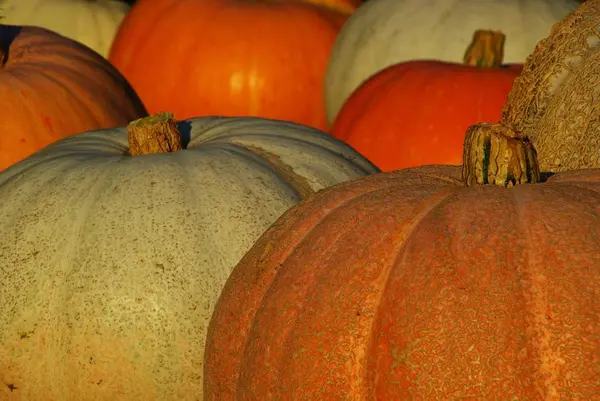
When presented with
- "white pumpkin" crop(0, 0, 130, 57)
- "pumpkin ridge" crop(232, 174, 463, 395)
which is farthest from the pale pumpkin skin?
"white pumpkin" crop(0, 0, 130, 57)

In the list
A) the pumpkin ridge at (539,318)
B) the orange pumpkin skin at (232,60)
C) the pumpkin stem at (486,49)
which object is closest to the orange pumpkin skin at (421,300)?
the pumpkin ridge at (539,318)

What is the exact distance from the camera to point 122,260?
3227 millimetres

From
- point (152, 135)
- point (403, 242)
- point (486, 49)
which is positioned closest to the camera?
point (403, 242)

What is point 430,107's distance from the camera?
16.0 feet

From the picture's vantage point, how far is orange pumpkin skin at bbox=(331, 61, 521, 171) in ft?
15.9

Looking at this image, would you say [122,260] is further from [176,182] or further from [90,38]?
[90,38]

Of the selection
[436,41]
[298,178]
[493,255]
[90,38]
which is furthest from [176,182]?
[90,38]

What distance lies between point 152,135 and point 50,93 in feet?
3.91

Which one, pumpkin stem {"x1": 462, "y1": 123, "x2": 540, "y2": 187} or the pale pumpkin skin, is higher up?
pumpkin stem {"x1": 462, "y1": 123, "x2": 540, "y2": 187}

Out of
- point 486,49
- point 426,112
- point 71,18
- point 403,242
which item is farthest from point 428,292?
point 71,18

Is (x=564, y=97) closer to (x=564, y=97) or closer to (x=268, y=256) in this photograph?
(x=564, y=97)

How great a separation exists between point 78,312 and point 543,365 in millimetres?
1509

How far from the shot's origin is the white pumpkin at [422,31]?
5.60 m

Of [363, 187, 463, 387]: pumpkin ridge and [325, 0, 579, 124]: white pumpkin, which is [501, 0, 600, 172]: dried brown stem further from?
[325, 0, 579, 124]: white pumpkin
